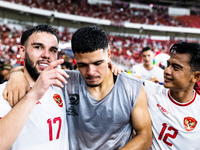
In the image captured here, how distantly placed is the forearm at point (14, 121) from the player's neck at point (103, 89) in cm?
62

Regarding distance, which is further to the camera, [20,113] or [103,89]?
[103,89]

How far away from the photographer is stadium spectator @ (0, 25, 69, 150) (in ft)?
4.10

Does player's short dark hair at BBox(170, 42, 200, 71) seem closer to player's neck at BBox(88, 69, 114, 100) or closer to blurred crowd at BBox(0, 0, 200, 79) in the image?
player's neck at BBox(88, 69, 114, 100)

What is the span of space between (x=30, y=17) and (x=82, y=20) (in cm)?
600

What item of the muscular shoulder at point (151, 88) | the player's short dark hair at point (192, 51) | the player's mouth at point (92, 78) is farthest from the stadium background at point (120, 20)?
the player's mouth at point (92, 78)

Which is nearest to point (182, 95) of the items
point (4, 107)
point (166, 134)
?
point (166, 134)

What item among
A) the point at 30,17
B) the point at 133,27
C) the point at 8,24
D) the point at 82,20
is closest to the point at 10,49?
the point at 8,24

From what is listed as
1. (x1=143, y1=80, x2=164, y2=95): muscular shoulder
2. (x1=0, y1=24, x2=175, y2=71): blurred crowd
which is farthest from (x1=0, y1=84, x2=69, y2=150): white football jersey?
(x1=0, y1=24, x2=175, y2=71): blurred crowd

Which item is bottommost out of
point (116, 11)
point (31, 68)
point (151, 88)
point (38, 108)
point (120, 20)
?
point (38, 108)

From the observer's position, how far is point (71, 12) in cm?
2169

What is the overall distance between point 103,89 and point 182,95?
903mm

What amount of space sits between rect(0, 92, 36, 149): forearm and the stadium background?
13934mm

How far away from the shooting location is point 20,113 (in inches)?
49.1

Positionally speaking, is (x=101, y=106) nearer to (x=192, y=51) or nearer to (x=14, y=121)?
(x=14, y=121)
